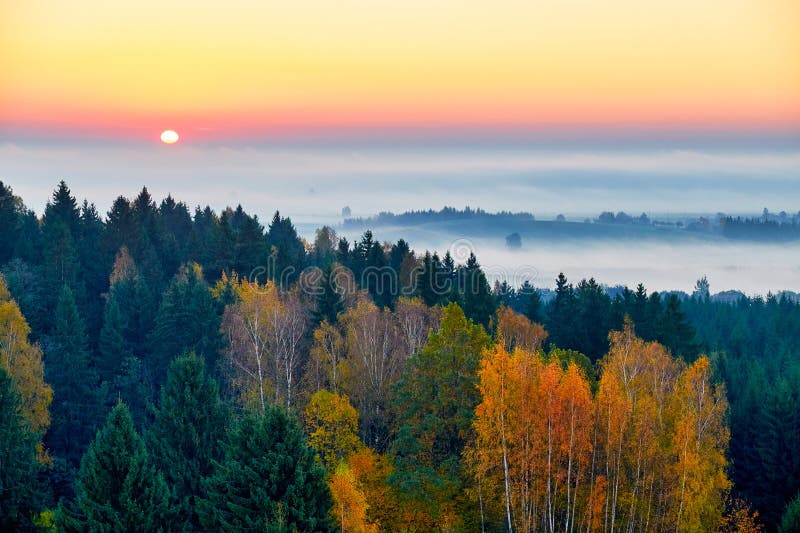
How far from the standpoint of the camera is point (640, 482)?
40000 mm

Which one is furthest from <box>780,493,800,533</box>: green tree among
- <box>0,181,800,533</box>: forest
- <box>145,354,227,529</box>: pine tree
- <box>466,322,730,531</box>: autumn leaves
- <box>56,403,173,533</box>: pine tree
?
<box>56,403,173,533</box>: pine tree

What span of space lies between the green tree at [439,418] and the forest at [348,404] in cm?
11

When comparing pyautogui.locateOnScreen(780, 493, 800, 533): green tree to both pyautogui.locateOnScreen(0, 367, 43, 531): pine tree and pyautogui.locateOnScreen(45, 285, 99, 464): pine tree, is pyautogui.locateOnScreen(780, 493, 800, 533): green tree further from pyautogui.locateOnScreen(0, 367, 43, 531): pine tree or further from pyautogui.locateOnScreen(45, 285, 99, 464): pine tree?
pyautogui.locateOnScreen(45, 285, 99, 464): pine tree

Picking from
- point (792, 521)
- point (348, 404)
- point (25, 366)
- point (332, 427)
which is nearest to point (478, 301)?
point (348, 404)

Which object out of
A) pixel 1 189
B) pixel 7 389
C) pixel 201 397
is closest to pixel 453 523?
pixel 201 397

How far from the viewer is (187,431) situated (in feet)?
137

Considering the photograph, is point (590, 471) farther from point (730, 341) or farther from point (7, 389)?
point (730, 341)

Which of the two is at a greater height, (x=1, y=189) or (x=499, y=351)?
(x=1, y=189)

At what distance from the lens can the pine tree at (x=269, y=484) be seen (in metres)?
32.8

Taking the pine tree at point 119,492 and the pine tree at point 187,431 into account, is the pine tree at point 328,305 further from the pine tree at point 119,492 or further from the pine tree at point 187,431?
the pine tree at point 119,492

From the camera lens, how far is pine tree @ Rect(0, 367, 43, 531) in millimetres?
37906

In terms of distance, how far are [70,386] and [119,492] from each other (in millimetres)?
28379

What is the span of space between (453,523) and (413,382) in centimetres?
694

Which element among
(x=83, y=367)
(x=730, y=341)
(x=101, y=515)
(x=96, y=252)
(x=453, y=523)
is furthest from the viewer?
(x=730, y=341)
